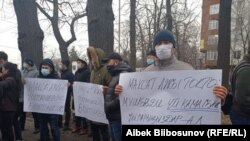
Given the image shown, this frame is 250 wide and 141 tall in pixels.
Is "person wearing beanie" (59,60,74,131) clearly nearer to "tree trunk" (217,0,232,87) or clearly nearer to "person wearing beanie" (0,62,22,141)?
"person wearing beanie" (0,62,22,141)

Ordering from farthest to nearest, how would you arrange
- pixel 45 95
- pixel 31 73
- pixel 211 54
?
1. pixel 211 54
2. pixel 31 73
3. pixel 45 95

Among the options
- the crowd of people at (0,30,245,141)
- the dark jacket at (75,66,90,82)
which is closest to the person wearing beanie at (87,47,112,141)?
the crowd of people at (0,30,245,141)

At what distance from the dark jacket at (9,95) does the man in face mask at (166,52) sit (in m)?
→ 3.20

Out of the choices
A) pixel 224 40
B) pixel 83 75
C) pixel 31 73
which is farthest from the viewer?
pixel 224 40

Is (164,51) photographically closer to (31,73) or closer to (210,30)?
(31,73)

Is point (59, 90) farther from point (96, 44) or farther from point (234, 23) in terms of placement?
point (234, 23)

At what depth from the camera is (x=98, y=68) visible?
587 cm

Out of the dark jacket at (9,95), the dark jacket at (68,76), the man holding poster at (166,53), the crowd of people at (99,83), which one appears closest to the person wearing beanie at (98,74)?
the crowd of people at (99,83)

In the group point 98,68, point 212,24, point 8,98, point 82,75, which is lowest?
point 8,98

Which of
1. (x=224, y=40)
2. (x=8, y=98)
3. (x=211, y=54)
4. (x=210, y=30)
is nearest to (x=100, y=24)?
(x=8, y=98)

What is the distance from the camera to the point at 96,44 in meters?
8.12

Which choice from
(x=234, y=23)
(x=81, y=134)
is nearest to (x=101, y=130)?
(x=81, y=134)

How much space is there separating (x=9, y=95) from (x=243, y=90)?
13.2ft

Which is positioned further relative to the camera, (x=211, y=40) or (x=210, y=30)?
(x=210, y=30)
